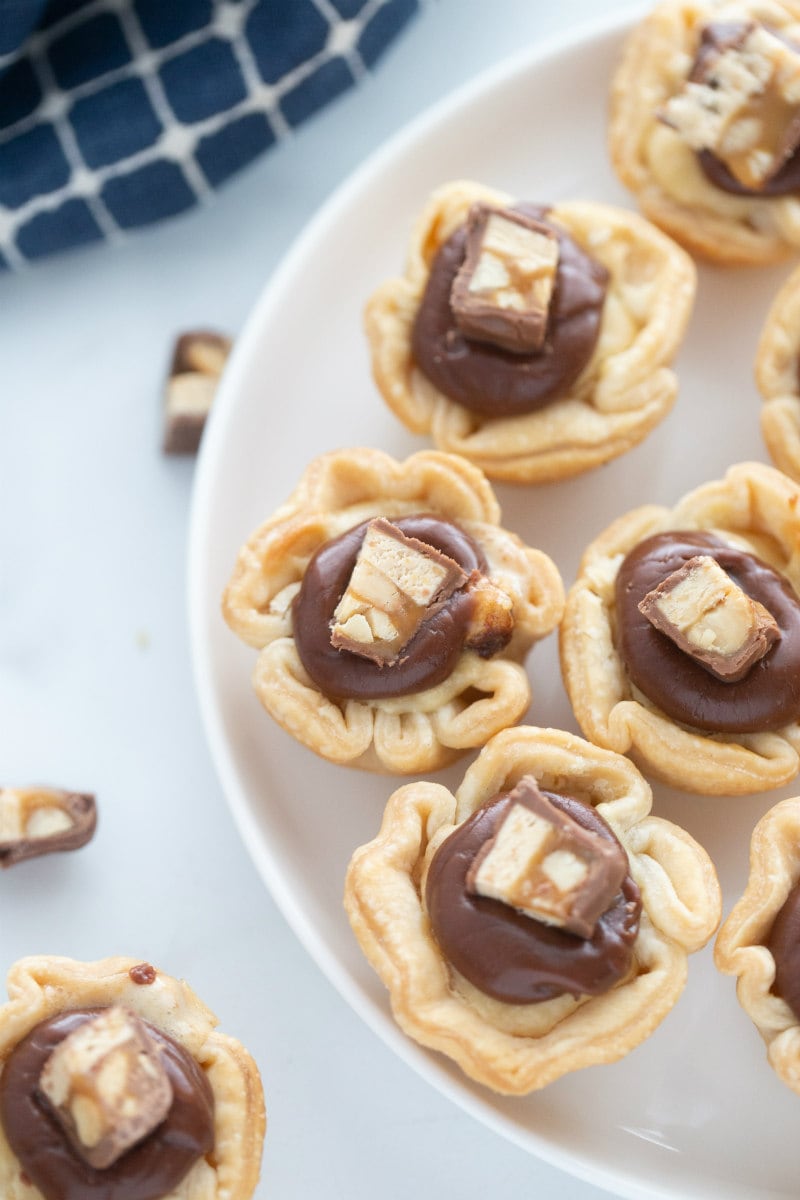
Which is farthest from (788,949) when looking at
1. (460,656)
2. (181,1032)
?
(181,1032)

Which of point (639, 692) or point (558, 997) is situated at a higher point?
point (639, 692)

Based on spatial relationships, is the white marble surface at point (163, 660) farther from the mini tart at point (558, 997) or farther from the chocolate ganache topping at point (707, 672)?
the chocolate ganache topping at point (707, 672)

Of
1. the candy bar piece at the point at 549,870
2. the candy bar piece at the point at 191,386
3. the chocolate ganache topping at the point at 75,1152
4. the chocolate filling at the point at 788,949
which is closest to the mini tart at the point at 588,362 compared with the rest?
the candy bar piece at the point at 191,386

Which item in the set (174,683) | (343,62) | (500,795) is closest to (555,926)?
(500,795)

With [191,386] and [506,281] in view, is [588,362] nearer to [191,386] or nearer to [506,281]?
[506,281]

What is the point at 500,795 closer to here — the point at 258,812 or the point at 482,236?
the point at 258,812

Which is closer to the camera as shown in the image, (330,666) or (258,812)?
(330,666)
